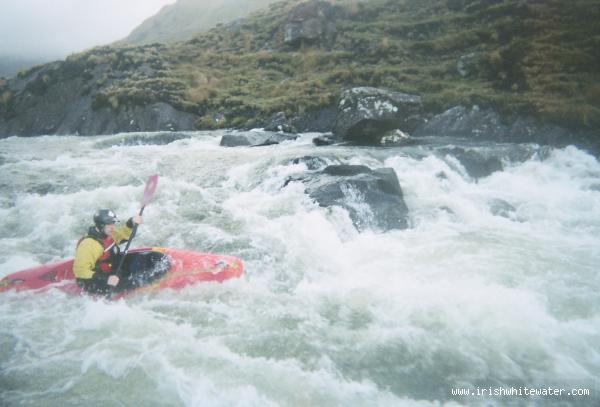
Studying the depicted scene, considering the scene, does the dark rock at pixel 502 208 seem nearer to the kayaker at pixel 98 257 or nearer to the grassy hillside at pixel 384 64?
the grassy hillside at pixel 384 64

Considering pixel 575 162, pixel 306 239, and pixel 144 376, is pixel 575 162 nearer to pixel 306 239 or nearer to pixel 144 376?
pixel 306 239

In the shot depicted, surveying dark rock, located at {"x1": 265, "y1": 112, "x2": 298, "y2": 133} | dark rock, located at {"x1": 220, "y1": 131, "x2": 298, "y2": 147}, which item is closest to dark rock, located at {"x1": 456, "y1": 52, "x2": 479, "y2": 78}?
dark rock, located at {"x1": 265, "y1": 112, "x2": 298, "y2": 133}

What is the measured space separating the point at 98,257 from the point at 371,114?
11.1 m

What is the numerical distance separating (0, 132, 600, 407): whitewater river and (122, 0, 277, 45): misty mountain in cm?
7667

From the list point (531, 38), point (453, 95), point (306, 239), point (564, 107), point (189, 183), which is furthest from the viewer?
point (531, 38)

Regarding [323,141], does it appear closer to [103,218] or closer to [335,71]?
[335,71]

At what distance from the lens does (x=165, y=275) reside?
6598mm

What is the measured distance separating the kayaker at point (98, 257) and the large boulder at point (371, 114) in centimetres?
1049

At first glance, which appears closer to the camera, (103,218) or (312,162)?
(103,218)

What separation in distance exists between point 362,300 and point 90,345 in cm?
380

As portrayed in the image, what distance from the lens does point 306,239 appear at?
332 inches

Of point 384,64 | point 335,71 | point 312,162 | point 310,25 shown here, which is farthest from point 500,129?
point 310,25

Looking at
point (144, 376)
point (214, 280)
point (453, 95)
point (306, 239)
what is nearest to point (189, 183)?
point (306, 239)

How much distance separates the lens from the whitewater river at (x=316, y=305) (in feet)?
15.6
